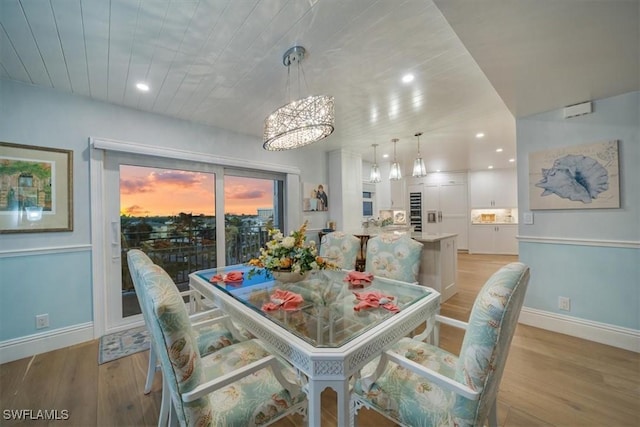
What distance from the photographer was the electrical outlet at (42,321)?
7.35 feet

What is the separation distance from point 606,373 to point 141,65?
170 inches

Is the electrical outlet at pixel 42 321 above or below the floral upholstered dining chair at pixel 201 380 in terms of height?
below

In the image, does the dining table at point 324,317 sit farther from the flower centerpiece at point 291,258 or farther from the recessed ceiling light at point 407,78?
the recessed ceiling light at point 407,78

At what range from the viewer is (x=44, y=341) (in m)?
2.26

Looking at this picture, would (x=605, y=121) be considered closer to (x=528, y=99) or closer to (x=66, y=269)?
(x=528, y=99)

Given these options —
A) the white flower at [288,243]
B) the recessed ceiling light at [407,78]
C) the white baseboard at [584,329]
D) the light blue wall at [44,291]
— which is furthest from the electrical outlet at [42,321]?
the white baseboard at [584,329]

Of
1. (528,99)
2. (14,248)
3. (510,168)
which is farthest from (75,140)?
(510,168)

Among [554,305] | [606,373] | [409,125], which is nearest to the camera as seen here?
[606,373]

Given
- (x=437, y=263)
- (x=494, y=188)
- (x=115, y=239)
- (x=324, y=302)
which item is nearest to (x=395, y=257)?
(x=324, y=302)

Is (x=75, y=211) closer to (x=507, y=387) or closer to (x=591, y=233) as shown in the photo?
(x=507, y=387)

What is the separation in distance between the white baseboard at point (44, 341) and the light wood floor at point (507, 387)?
7 cm

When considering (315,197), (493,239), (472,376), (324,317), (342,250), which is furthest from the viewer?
(493,239)

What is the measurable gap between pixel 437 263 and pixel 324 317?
2.38 m

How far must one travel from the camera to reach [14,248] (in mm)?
2154
